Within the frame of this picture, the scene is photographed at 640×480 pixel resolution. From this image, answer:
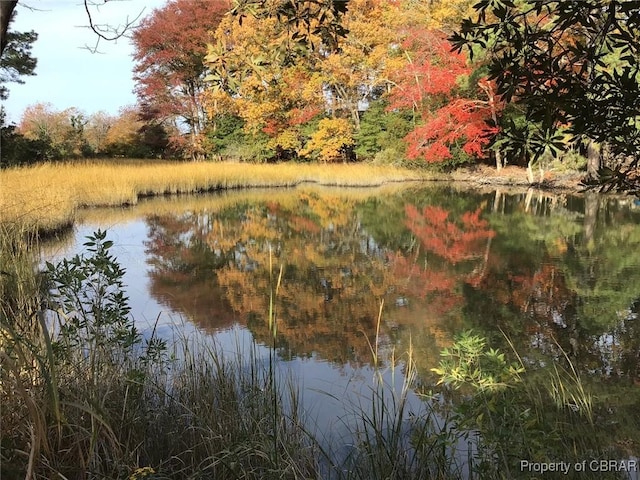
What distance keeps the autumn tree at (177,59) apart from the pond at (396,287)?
13700 millimetres

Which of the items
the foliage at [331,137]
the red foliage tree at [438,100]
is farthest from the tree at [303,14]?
the foliage at [331,137]

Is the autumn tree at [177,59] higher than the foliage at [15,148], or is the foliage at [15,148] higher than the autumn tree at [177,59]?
the autumn tree at [177,59]

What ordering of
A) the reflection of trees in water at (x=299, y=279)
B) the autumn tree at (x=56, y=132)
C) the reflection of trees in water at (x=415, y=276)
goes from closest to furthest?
the reflection of trees in water at (x=415, y=276)
the reflection of trees in water at (x=299, y=279)
the autumn tree at (x=56, y=132)

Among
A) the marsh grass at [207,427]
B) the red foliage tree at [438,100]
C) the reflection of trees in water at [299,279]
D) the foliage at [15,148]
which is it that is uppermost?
the red foliage tree at [438,100]

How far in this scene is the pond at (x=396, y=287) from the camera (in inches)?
130

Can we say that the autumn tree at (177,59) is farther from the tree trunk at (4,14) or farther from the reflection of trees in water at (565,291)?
the tree trunk at (4,14)

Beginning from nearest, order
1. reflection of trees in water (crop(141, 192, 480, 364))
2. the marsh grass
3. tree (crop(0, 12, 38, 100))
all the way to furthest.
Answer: the marsh grass
reflection of trees in water (crop(141, 192, 480, 364))
tree (crop(0, 12, 38, 100))

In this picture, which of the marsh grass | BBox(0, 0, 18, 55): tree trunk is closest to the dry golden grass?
the marsh grass

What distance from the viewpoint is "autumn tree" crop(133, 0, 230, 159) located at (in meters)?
22.8

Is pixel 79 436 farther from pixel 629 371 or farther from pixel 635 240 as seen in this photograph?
pixel 635 240

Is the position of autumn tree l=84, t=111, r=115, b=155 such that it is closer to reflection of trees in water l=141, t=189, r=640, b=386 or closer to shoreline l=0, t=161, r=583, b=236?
shoreline l=0, t=161, r=583, b=236

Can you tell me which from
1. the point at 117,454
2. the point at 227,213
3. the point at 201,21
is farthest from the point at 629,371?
the point at 201,21

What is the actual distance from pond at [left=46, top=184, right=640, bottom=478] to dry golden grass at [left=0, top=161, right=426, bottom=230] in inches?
25.6

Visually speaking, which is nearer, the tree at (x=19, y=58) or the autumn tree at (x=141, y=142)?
the tree at (x=19, y=58)
